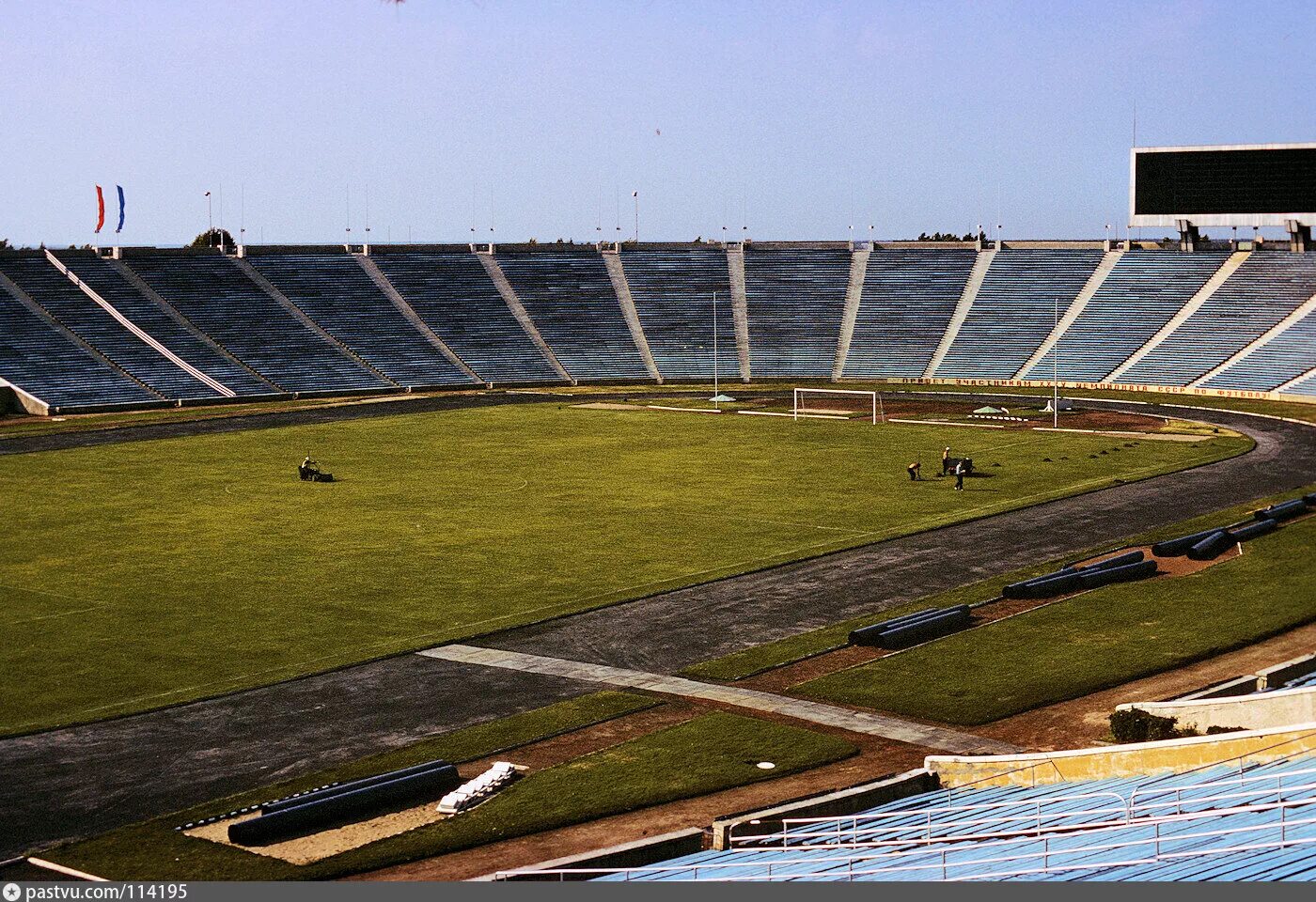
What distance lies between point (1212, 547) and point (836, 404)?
2029 inches

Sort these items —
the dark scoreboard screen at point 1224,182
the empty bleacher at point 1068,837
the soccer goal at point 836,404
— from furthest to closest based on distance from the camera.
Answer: the dark scoreboard screen at point 1224,182
the soccer goal at point 836,404
the empty bleacher at point 1068,837

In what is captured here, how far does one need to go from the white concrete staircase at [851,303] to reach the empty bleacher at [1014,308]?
8380mm

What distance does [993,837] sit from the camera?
2284cm

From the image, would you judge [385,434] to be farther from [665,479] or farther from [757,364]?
[757,364]

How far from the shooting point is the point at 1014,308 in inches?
4924

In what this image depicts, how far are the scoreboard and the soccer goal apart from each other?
28.9 m

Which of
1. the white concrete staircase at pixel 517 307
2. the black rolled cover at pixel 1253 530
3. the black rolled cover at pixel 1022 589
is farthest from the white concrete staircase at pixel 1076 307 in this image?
the black rolled cover at pixel 1022 589

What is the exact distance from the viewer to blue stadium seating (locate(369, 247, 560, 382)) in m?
120

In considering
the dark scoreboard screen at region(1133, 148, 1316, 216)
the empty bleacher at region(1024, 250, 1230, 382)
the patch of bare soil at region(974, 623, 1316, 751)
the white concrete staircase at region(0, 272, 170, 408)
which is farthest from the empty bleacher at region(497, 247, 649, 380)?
the patch of bare soil at region(974, 623, 1316, 751)

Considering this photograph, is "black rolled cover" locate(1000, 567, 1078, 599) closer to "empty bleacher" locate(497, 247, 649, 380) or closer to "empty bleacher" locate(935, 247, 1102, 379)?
"empty bleacher" locate(935, 247, 1102, 379)

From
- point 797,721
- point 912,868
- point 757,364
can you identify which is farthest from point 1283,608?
point 757,364

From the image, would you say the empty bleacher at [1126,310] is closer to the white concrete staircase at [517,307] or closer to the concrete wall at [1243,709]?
the white concrete staircase at [517,307]

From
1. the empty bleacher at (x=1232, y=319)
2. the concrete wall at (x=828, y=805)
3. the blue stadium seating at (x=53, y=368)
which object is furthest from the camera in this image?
the empty bleacher at (x=1232, y=319)

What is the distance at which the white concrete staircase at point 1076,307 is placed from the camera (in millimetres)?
116812
